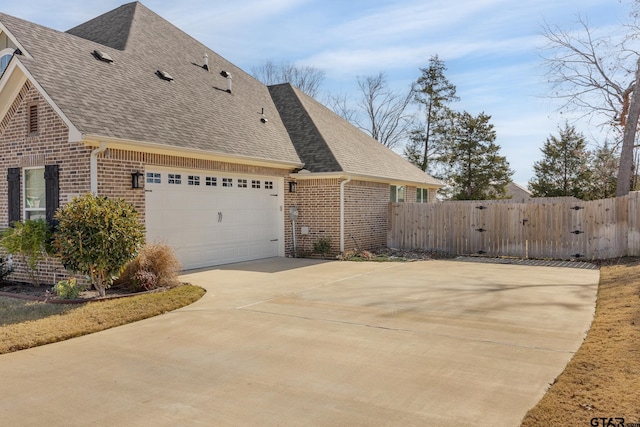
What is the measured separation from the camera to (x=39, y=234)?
8836 mm

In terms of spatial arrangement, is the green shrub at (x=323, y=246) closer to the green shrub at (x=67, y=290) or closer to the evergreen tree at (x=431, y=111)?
the green shrub at (x=67, y=290)

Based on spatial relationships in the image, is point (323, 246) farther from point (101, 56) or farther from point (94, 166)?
point (101, 56)

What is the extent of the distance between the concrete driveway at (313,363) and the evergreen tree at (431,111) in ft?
101

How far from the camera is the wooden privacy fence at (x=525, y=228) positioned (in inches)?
537

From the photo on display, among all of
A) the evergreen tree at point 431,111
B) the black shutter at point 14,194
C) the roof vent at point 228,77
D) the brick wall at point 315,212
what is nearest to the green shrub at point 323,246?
the brick wall at point 315,212

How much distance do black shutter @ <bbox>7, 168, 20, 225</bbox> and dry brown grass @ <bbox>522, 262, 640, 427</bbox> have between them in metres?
10.5

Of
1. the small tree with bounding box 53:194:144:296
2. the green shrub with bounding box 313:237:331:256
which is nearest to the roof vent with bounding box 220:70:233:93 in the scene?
the green shrub with bounding box 313:237:331:256

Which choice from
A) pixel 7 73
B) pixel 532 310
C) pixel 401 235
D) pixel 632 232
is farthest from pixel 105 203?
pixel 632 232

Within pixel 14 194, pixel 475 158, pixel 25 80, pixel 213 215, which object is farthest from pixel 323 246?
pixel 475 158

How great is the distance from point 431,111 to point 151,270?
3364 cm

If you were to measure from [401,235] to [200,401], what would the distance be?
13.5 m

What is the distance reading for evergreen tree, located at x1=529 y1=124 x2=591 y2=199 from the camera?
3794 cm

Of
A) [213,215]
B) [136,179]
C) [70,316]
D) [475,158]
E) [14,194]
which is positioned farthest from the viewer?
[475,158]

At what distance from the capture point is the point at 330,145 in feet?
52.4
